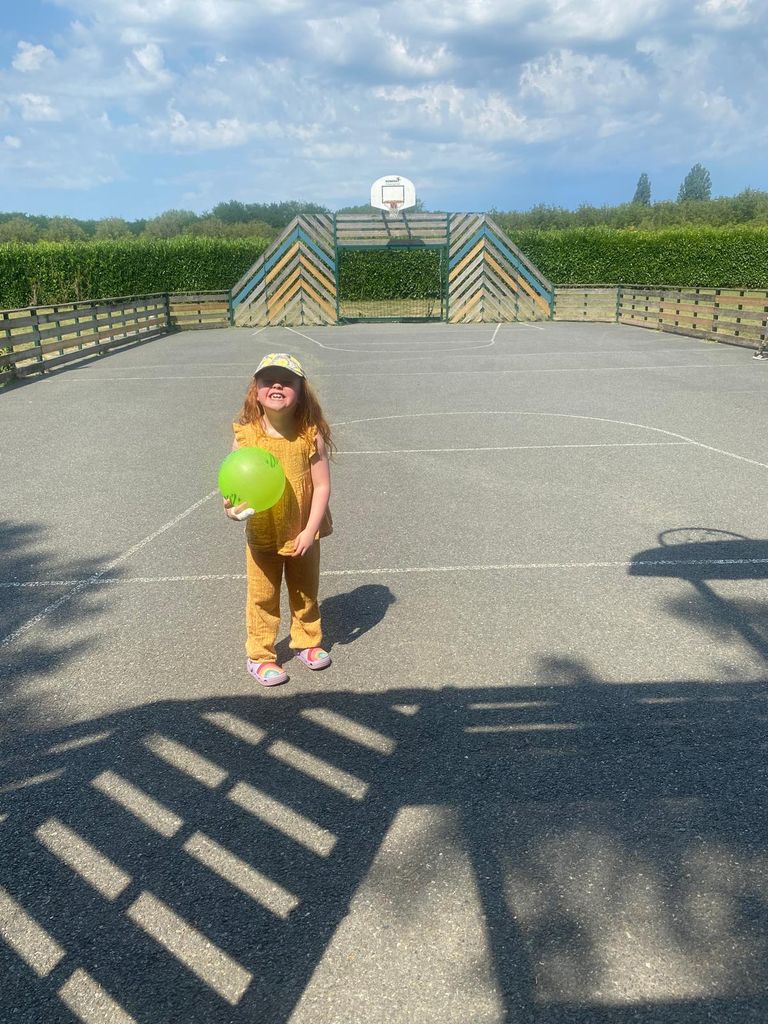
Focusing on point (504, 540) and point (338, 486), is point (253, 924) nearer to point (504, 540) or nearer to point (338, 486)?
point (504, 540)

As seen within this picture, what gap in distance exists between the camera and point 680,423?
33.7 ft

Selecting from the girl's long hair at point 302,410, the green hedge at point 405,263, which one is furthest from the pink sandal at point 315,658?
the green hedge at point 405,263

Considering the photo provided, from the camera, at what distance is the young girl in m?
3.68

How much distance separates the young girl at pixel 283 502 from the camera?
145 inches

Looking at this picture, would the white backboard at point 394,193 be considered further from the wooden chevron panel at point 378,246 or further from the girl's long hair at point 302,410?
the girl's long hair at point 302,410

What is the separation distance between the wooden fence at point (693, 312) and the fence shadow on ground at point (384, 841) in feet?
54.7

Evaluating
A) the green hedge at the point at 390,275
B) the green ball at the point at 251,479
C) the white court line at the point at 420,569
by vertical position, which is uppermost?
the green hedge at the point at 390,275

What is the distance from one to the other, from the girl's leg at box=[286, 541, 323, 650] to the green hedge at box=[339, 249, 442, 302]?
3629 cm

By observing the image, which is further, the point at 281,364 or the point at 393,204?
the point at 393,204

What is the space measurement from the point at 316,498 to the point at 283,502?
18 centimetres

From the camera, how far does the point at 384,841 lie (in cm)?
285

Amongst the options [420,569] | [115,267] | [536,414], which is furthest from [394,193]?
[420,569]

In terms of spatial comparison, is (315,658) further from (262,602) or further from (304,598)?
(262,602)

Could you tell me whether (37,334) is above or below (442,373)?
above
